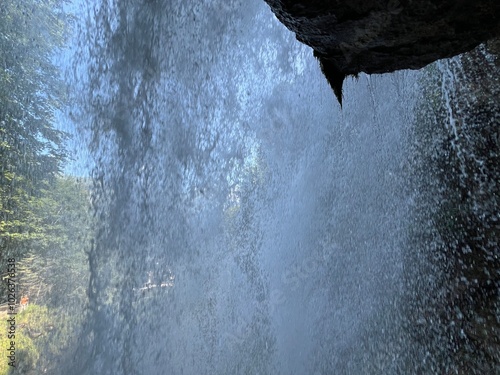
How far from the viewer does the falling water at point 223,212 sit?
8039mm

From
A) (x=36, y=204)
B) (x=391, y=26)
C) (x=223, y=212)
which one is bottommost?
(x=391, y=26)

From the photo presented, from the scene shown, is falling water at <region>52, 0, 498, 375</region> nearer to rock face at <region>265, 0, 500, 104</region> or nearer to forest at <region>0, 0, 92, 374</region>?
forest at <region>0, 0, 92, 374</region>

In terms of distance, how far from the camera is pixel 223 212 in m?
10.9

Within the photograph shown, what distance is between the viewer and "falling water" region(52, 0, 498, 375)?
8.04m

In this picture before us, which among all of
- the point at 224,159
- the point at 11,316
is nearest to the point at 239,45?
the point at 224,159

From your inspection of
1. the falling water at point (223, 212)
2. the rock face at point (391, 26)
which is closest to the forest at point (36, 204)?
the falling water at point (223, 212)

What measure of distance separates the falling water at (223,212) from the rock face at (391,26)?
588cm

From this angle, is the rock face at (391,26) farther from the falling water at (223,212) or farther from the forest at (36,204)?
the forest at (36,204)

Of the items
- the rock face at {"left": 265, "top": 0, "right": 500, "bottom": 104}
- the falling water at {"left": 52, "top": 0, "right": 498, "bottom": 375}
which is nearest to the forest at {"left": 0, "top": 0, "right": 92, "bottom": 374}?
the falling water at {"left": 52, "top": 0, "right": 498, "bottom": 375}

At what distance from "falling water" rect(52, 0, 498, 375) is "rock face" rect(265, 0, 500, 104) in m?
5.88

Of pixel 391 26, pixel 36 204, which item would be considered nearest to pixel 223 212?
pixel 36 204

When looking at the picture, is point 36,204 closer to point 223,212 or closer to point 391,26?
point 223,212

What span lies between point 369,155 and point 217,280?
5858 mm

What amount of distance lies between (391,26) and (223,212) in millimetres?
9110
